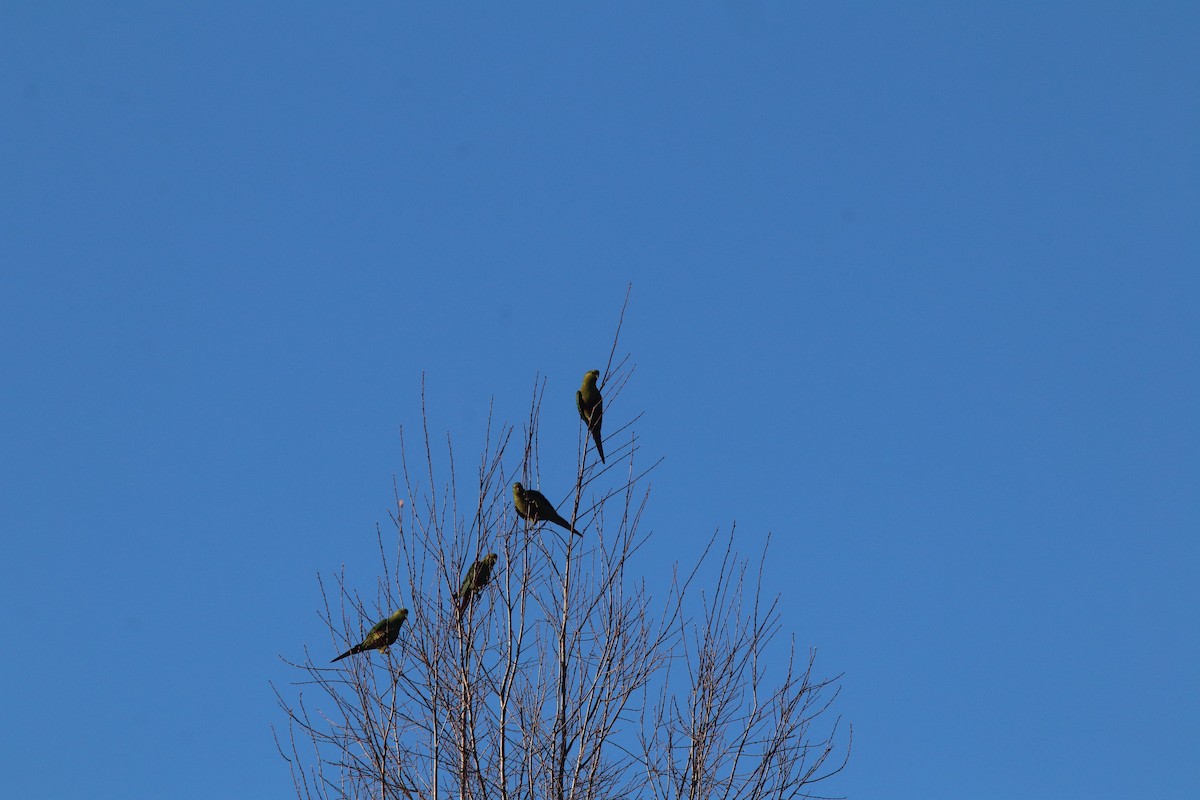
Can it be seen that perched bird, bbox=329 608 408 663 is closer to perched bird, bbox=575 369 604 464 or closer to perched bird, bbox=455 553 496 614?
perched bird, bbox=455 553 496 614

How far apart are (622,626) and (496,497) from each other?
0.88m

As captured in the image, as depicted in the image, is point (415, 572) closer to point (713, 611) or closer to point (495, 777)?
point (495, 777)

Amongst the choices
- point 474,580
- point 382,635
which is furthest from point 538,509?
point 382,635

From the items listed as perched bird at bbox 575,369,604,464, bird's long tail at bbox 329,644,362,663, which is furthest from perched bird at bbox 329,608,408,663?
perched bird at bbox 575,369,604,464

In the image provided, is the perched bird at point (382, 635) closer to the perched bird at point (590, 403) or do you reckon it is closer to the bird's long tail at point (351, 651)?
the bird's long tail at point (351, 651)

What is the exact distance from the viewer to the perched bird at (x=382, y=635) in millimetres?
6121

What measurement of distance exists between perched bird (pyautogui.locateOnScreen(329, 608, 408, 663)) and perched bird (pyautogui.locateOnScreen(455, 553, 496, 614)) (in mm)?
289

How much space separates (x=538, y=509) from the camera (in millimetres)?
6230

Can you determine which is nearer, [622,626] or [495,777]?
[495,777]

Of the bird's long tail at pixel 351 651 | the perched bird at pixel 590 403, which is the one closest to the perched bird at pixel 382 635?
the bird's long tail at pixel 351 651

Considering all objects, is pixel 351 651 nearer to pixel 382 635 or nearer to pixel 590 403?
pixel 382 635

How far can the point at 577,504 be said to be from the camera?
5945 mm

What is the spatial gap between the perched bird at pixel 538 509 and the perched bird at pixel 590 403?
49 cm

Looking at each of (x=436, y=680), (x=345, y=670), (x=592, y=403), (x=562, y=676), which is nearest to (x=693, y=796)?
(x=562, y=676)
